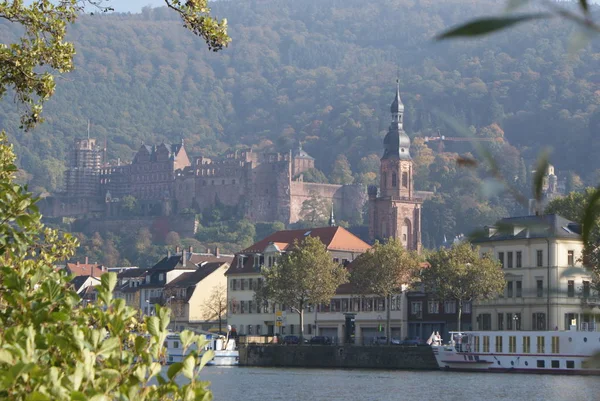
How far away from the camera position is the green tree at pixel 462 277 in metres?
75.6

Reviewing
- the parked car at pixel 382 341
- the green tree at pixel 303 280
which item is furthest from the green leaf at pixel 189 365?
the green tree at pixel 303 280

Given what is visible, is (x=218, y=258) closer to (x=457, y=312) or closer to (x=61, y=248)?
(x=457, y=312)

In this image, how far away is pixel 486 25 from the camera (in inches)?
175

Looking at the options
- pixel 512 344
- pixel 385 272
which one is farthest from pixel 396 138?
pixel 512 344

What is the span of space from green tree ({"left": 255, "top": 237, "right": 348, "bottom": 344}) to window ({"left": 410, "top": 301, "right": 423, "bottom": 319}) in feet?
15.8

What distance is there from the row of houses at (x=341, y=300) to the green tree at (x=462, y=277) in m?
1.15

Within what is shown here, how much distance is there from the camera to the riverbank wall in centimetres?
7650

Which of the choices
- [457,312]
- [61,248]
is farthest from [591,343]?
[61,248]

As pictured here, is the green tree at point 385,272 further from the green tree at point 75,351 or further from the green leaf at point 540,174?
the green leaf at point 540,174

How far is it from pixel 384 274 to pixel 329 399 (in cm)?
3420

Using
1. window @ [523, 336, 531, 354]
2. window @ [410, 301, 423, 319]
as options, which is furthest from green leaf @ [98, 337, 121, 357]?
window @ [410, 301, 423, 319]

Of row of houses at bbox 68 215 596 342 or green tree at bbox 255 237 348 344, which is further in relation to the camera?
green tree at bbox 255 237 348 344

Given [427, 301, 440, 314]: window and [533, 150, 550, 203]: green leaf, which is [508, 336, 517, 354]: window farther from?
[533, 150, 550, 203]: green leaf

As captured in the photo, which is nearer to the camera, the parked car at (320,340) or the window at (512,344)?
the window at (512,344)
